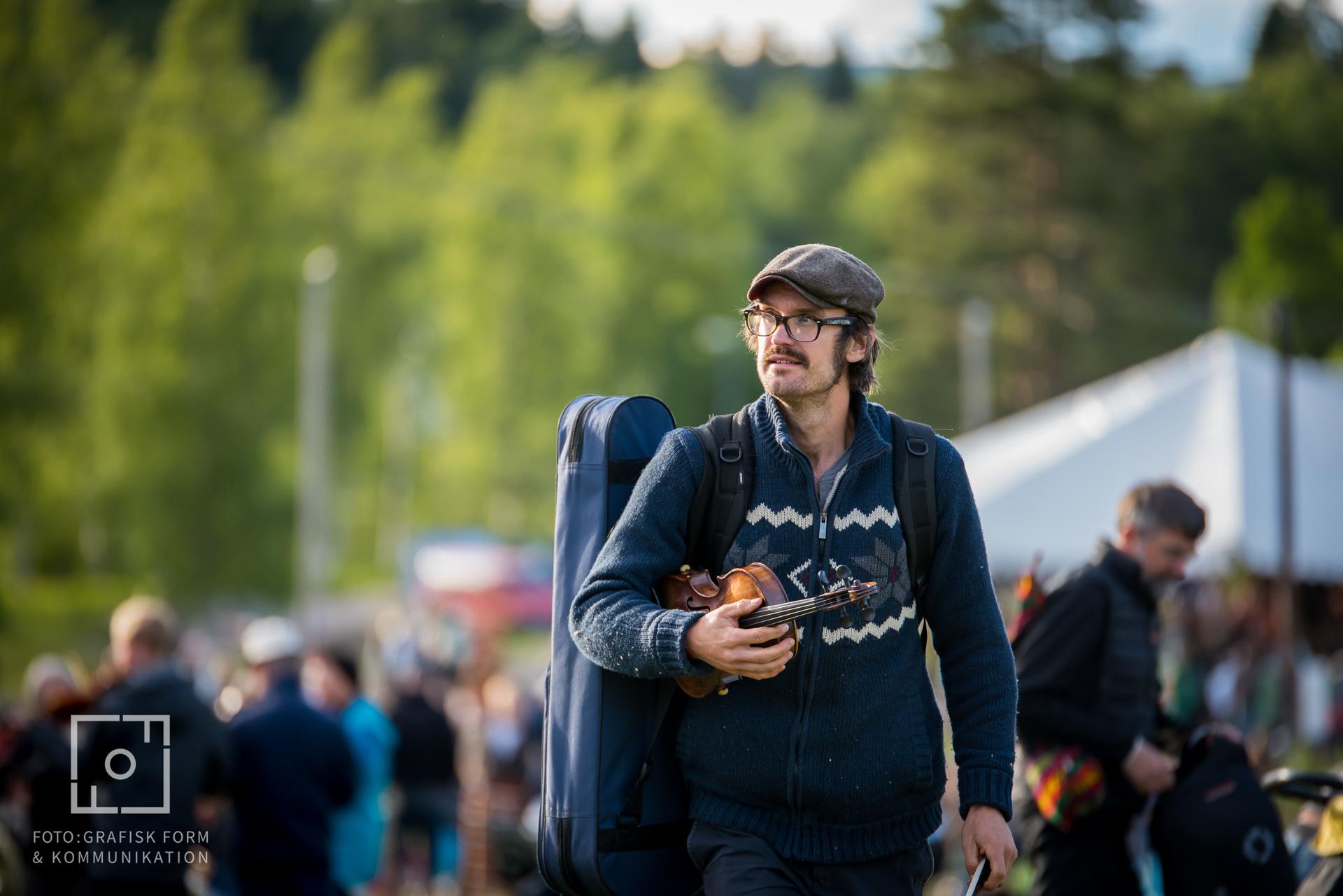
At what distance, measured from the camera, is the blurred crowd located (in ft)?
22.9

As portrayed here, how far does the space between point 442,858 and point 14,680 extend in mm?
18603

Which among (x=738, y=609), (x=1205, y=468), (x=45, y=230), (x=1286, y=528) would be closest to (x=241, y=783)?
(x=738, y=609)

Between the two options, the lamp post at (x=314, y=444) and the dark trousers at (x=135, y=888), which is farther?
the lamp post at (x=314, y=444)

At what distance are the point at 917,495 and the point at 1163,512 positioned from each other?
72.2 inches

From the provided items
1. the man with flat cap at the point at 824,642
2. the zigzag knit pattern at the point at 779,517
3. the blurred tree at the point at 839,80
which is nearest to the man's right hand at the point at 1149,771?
the man with flat cap at the point at 824,642

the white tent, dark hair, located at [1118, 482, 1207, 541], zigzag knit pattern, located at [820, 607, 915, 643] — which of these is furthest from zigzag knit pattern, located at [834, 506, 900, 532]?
the white tent

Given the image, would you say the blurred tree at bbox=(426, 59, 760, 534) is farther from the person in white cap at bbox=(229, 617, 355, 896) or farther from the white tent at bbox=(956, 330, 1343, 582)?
the person in white cap at bbox=(229, 617, 355, 896)

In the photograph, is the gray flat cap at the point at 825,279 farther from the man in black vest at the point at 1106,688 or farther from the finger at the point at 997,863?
the man in black vest at the point at 1106,688

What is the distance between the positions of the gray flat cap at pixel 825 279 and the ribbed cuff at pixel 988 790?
1.06 meters

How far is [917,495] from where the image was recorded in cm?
379

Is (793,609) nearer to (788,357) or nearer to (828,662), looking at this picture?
(828,662)

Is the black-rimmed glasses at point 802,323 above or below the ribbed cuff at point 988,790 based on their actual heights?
above

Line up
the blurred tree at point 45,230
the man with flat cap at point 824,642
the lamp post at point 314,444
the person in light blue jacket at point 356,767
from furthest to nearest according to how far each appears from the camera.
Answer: the lamp post at point 314,444 < the blurred tree at point 45,230 < the person in light blue jacket at point 356,767 < the man with flat cap at point 824,642

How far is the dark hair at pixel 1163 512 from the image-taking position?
17.4 ft
